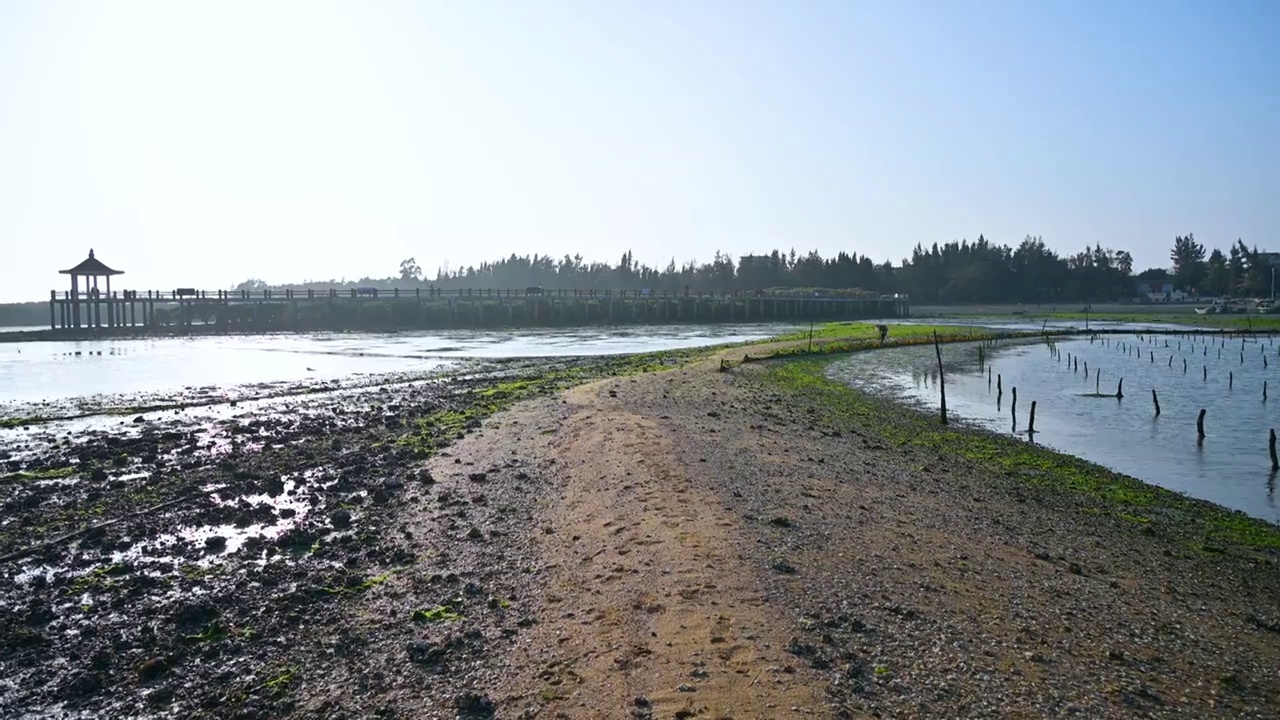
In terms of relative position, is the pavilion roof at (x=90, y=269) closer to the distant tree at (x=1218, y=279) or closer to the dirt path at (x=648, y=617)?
the dirt path at (x=648, y=617)

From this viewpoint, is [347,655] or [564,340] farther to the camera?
[564,340]

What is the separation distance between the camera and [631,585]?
8.27m

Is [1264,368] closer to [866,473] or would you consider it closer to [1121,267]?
[866,473]

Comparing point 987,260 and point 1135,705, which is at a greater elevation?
point 987,260

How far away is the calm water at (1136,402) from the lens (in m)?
17.5

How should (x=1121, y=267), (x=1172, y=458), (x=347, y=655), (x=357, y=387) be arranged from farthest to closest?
(x=1121, y=267)
(x=357, y=387)
(x=1172, y=458)
(x=347, y=655)

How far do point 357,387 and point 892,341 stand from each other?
1497 inches

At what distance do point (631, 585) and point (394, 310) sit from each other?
83965 millimetres

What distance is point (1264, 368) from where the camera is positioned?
1608 inches

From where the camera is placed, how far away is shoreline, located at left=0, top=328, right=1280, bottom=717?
6.45 m

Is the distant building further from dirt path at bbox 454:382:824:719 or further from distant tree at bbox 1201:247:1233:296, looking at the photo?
dirt path at bbox 454:382:824:719

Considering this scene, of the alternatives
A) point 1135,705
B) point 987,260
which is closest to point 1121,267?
point 987,260

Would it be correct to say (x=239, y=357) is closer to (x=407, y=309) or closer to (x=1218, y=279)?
(x=407, y=309)

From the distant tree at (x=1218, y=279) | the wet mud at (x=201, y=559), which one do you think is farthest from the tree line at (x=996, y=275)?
the wet mud at (x=201, y=559)
